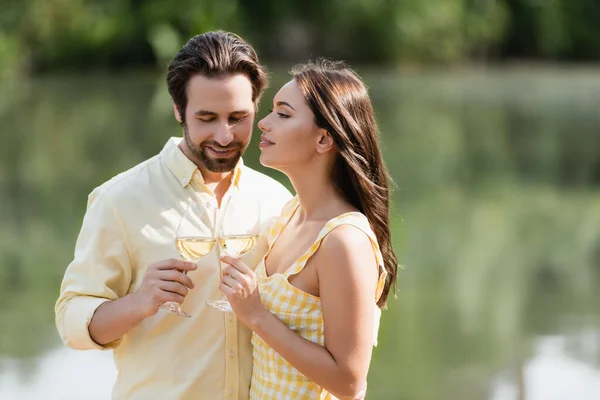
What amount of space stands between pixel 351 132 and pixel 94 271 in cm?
84

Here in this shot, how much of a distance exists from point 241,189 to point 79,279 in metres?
0.57

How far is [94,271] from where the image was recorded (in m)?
3.13

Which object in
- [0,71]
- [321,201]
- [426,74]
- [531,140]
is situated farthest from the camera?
[426,74]

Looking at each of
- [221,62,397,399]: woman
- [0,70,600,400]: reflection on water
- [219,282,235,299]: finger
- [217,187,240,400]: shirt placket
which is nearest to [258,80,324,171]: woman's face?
[221,62,397,399]: woman

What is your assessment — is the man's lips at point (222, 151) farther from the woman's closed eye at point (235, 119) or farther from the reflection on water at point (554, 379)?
the reflection on water at point (554, 379)

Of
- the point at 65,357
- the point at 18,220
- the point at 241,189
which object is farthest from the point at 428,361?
the point at 18,220

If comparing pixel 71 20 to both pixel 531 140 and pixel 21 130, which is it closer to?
pixel 21 130

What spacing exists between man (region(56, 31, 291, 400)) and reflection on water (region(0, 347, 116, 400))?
10.3ft

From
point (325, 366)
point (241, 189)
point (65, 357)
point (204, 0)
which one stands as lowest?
point (65, 357)

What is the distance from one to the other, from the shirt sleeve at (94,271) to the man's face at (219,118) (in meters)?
0.33

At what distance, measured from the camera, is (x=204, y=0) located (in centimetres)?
3134

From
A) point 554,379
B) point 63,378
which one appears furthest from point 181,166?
point 554,379

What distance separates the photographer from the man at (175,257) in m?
3.16

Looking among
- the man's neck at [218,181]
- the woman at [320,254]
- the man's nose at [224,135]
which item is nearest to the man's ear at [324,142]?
the woman at [320,254]
